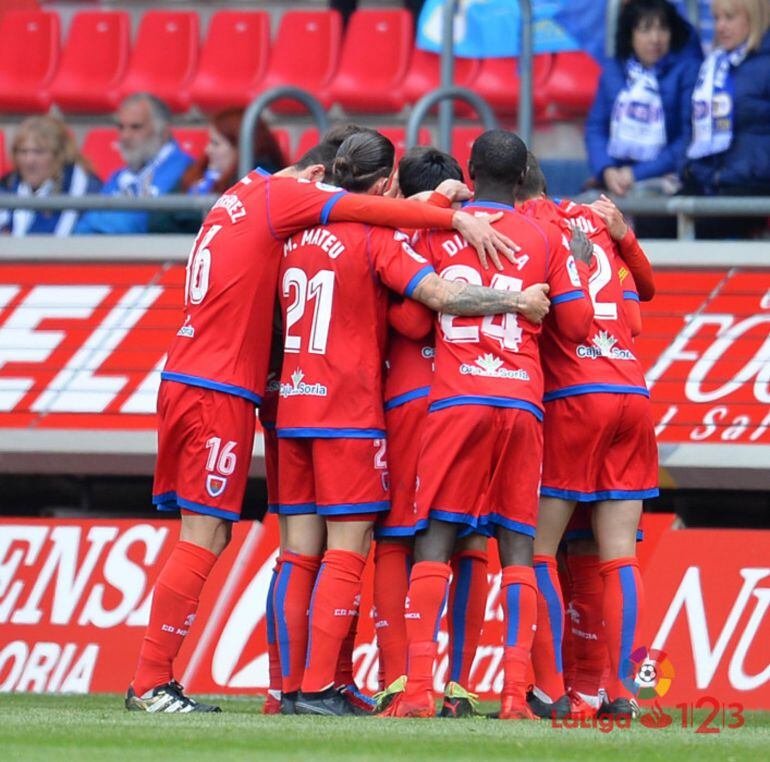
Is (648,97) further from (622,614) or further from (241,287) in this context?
(622,614)

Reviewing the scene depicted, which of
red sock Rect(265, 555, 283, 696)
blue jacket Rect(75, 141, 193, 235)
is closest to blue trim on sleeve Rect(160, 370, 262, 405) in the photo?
red sock Rect(265, 555, 283, 696)

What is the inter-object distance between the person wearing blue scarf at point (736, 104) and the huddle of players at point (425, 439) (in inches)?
117

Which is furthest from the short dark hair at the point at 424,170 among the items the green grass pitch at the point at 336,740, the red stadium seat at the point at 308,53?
the red stadium seat at the point at 308,53

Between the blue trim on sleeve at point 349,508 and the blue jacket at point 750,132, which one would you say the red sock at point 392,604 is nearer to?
the blue trim on sleeve at point 349,508

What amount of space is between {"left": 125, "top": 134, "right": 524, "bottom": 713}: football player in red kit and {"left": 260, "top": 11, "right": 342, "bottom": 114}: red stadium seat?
6523 mm

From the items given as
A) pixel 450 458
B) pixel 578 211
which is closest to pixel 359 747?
pixel 450 458

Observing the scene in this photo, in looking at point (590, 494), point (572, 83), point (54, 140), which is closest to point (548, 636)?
point (590, 494)

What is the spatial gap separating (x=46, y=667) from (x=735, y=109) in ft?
15.1

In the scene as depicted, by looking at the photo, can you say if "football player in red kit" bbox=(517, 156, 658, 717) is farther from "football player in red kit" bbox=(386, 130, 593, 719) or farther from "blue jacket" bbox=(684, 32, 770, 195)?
"blue jacket" bbox=(684, 32, 770, 195)

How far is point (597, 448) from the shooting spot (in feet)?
22.1

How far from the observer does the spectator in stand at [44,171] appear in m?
11.1

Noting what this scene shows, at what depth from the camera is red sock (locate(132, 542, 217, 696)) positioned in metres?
6.71

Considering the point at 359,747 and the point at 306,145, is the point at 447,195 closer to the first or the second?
the point at 359,747

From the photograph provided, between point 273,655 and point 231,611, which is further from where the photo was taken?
point 231,611
